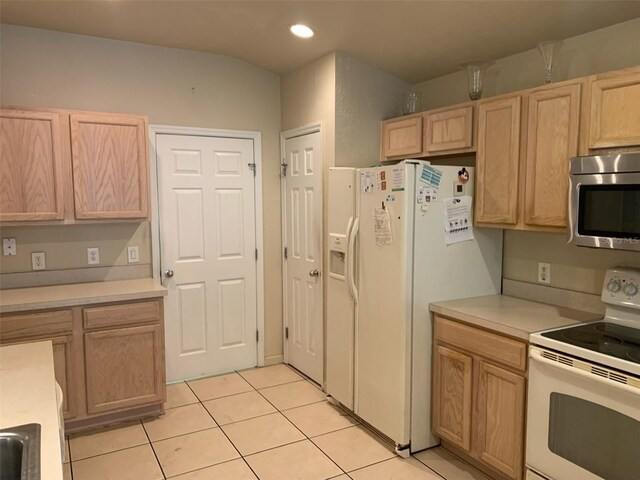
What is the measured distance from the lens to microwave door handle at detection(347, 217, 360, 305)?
3.00 metres

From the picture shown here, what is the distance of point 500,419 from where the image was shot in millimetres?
2396

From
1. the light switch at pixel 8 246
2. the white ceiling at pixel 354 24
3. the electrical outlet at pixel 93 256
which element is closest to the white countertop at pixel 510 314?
the white ceiling at pixel 354 24

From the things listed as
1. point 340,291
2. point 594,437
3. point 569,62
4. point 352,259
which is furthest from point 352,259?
point 569,62

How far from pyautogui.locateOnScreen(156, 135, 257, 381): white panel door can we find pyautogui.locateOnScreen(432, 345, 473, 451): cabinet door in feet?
6.21

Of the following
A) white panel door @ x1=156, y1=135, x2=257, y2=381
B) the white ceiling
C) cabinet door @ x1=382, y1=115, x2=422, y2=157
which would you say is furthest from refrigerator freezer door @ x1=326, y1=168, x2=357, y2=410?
white panel door @ x1=156, y1=135, x2=257, y2=381

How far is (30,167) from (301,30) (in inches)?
74.9

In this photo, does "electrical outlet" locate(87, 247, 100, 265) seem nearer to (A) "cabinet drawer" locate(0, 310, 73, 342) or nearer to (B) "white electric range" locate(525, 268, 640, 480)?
(A) "cabinet drawer" locate(0, 310, 73, 342)

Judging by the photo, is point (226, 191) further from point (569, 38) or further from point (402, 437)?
point (569, 38)

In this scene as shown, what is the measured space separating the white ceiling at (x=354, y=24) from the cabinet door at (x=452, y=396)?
73.0 inches

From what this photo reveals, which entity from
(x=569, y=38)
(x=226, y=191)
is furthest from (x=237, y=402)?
(x=569, y=38)

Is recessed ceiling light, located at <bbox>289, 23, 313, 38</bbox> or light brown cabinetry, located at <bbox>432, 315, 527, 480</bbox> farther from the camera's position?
recessed ceiling light, located at <bbox>289, 23, 313, 38</bbox>

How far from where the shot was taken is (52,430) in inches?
51.4

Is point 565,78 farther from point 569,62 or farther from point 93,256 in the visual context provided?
point 93,256

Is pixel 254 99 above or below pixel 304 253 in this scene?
above
